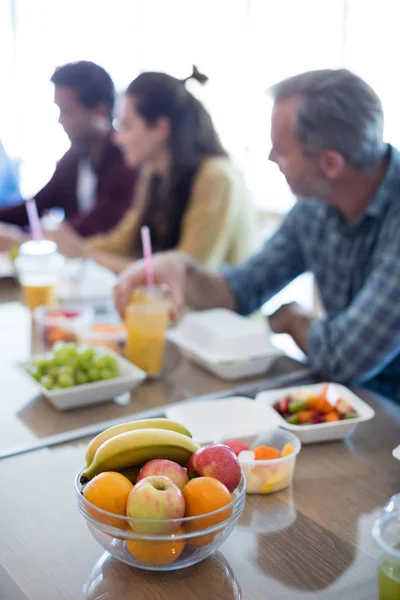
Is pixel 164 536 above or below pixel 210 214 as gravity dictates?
above

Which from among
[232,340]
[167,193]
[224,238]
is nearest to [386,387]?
[232,340]

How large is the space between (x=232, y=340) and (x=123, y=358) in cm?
25

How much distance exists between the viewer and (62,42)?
16.8 ft

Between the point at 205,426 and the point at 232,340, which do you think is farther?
the point at 232,340

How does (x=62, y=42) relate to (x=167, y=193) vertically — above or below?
above

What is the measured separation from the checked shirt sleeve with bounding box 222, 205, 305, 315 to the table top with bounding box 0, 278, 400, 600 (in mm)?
→ 821

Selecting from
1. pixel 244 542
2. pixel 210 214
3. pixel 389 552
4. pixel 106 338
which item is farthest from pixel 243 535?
pixel 210 214

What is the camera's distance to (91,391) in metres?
1.34

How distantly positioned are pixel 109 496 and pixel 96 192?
2.55 m

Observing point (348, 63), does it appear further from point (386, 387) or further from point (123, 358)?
point (123, 358)

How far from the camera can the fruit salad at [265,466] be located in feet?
3.36

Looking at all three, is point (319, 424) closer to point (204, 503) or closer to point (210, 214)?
point (204, 503)

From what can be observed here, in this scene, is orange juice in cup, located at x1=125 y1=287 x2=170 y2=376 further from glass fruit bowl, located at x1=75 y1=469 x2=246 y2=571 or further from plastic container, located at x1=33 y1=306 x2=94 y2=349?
glass fruit bowl, located at x1=75 y1=469 x2=246 y2=571

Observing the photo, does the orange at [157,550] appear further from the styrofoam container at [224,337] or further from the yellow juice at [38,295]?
the yellow juice at [38,295]
